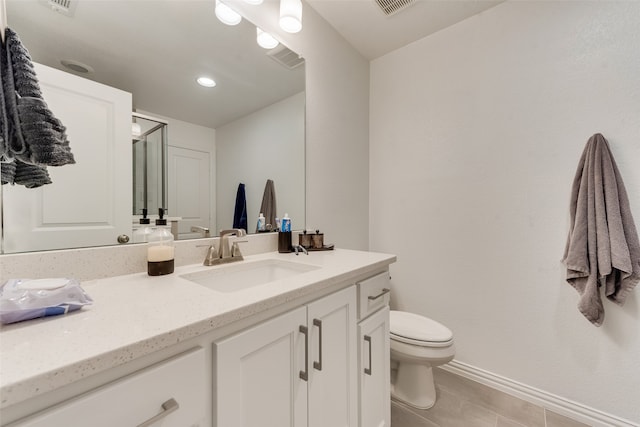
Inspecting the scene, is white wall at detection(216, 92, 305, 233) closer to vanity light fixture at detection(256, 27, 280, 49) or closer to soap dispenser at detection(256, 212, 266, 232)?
soap dispenser at detection(256, 212, 266, 232)

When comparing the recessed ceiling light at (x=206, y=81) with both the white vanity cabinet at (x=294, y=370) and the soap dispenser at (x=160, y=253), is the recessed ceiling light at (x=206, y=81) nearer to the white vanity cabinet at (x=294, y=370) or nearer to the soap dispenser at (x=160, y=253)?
the soap dispenser at (x=160, y=253)

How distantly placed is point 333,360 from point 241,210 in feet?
2.66

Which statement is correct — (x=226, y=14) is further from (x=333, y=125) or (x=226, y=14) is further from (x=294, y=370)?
(x=294, y=370)

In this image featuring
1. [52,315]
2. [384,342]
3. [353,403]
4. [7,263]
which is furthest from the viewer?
[384,342]

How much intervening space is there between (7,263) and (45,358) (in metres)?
0.53

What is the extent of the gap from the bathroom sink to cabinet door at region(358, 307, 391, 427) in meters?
0.36

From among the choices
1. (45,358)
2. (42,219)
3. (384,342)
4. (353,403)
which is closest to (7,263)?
(42,219)

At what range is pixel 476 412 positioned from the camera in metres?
1.40

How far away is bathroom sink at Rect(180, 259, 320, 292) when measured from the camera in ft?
3.08

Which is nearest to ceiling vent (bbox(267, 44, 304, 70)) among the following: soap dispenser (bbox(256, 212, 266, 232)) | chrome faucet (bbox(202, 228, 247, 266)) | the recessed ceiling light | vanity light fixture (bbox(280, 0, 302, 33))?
vanity light fixture (bbox(280, 0, 302, 33))

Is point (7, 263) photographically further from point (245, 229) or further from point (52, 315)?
point (245, 229)

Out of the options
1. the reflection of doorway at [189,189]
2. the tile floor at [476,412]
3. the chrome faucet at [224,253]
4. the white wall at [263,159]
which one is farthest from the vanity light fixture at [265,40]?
the tile floor at [476,412]

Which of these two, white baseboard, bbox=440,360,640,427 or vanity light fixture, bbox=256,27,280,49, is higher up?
vanity light fixture, bbox=256,27,280,49

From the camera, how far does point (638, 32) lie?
48.4 inches
